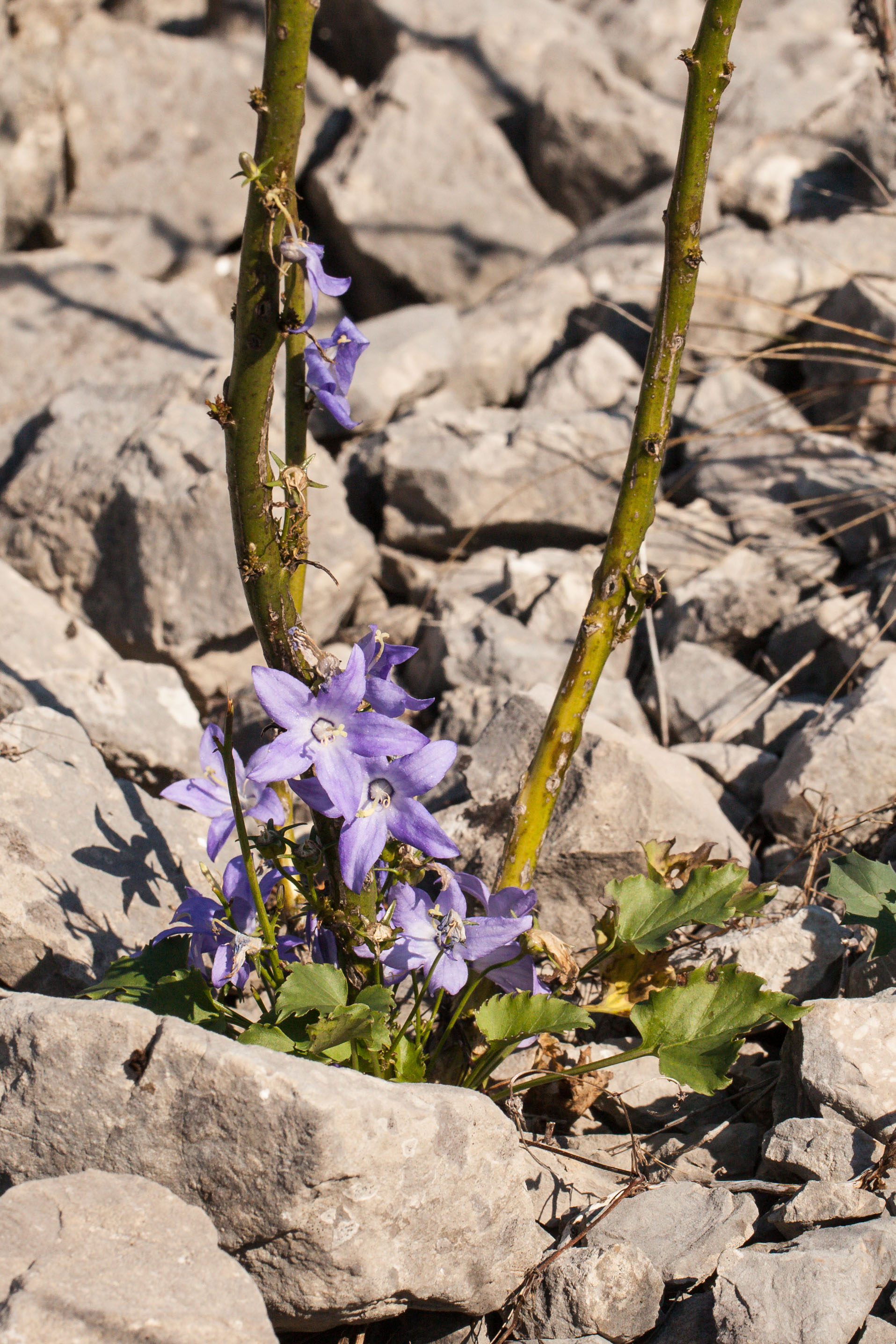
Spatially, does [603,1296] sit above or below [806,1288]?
below

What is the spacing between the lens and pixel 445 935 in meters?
1.95

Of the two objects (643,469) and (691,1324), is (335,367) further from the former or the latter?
(691,1324)

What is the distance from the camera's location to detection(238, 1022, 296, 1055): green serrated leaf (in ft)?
5.99

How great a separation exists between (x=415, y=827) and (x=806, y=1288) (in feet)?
3.10

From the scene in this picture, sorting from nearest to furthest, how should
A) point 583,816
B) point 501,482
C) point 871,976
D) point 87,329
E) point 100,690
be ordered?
point 871,976, point 583,816, point 100,690, point 501,482, point 87,329

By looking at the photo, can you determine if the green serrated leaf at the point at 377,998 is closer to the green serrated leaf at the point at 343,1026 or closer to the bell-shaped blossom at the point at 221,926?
the green serrated leaf at the point at 343,1026

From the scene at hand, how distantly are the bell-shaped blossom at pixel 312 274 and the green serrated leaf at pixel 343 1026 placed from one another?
1.07m

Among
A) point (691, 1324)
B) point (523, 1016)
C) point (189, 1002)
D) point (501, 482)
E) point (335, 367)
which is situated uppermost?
point (335, 367)

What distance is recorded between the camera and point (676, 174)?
196cm

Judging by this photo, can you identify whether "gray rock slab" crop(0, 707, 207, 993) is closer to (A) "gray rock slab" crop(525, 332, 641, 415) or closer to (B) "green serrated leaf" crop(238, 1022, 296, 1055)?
→ (B) "green serrated leaf" crop(238, 1022, 296, 1055)

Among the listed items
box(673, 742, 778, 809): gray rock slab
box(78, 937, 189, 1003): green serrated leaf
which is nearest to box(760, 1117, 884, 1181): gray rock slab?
box(78, 937, 189, 1003): green serrated leaf

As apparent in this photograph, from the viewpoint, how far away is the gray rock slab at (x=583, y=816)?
262 centimetres

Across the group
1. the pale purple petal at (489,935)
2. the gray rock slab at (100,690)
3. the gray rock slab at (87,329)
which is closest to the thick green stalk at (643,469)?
the pale purple petal at (489,935)

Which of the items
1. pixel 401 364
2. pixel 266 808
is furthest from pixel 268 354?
pixel 401 364
